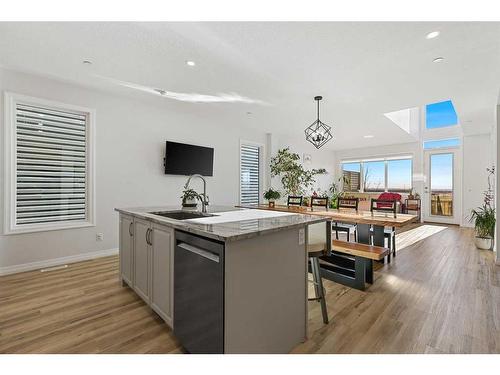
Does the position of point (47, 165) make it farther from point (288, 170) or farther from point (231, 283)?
point (288, 170)

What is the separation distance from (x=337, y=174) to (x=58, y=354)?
9.26 m

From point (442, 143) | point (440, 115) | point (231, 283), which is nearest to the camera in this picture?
point (231, 283)

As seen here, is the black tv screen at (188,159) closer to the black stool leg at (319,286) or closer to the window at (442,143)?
the black stool leg at (319,286)

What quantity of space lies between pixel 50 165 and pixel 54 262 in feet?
4.36

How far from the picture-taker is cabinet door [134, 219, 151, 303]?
2119mm

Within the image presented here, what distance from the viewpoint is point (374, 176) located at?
8797 mm

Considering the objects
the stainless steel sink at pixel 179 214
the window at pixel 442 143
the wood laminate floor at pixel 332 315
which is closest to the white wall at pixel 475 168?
the window at pixel 442 143

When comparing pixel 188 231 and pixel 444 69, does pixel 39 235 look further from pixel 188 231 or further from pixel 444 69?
pixel 444 69

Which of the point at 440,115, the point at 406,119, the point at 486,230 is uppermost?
the point at 440,115

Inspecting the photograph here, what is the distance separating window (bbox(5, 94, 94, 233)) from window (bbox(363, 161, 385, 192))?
8.46 metres

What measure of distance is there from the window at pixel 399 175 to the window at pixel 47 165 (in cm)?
851

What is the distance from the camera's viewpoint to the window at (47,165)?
312cm

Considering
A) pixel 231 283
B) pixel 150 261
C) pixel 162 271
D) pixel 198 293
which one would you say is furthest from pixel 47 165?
pixel 231 283

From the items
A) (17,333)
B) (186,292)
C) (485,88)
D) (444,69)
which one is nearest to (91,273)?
(17,333)
